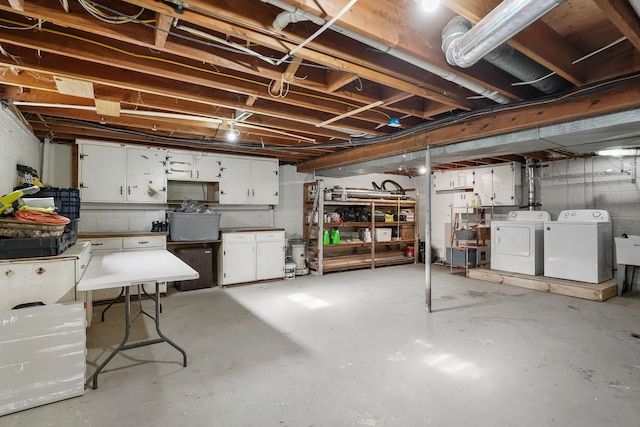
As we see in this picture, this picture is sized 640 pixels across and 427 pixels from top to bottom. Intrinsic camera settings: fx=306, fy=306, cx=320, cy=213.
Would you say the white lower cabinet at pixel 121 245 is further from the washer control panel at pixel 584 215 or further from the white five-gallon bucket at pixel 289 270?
the washer control panel at pixel 584 215

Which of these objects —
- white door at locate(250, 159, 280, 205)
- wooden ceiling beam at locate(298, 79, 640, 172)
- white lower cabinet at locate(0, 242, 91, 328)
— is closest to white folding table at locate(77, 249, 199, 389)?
white lower cabinet at locate(0, 242, 91, 328)

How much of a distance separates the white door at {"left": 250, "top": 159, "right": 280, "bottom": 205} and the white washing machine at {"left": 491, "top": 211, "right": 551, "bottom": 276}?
4.12m

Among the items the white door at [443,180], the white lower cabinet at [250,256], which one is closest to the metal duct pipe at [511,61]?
the white lower cabinet at [250,256]

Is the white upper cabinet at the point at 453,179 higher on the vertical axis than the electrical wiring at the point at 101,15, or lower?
lower

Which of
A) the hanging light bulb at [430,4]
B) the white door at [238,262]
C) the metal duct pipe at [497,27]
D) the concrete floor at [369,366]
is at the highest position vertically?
the hanging light bulb at [430,4]

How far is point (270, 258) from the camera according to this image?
533 cm

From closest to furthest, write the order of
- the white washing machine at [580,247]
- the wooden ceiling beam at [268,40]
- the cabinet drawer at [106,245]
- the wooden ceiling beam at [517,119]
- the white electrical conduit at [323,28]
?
1. the white electrical conduit at [323,28]
2. the wooden ceiling beam at [268,40]
3. the wooden ceiling beam at [517,119]
4. the cabinet drawer at [106,245]
5. the white washing machine at [580,247]

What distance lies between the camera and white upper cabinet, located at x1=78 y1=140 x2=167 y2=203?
4309mm

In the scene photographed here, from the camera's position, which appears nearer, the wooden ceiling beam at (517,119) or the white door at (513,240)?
the wooden ceiling beam at (517,119)

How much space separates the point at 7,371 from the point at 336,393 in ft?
6.89

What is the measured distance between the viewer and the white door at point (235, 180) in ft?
17.3

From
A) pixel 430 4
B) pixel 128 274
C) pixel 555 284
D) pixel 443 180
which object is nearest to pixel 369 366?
pixel 128 274

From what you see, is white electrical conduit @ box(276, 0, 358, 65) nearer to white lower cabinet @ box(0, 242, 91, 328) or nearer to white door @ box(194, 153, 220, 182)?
white lower cabinet @ box(0, 242, 91, 328)

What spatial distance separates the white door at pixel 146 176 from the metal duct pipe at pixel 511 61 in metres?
4.37
